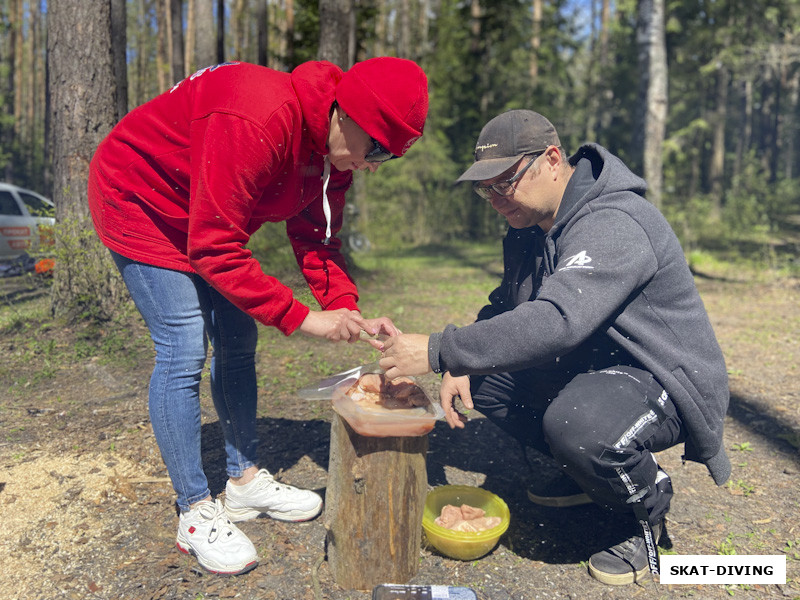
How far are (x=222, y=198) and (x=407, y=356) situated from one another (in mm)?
857

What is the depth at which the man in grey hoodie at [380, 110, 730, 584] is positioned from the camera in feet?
6.92

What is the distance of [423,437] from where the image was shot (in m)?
2.32

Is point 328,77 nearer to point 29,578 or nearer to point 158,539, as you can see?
point 158,539

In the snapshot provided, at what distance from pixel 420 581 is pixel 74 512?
64.1 inches

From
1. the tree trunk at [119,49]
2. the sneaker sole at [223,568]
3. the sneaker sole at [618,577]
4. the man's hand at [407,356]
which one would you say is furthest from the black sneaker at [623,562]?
the tree trunk at [119,49]

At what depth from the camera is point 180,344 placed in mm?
2291

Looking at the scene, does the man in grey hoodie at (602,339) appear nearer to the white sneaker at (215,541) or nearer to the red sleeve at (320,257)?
the red sleeve at (320,257)

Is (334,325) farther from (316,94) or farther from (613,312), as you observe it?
(613,312)

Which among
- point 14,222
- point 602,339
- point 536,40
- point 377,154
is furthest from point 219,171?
point 536,40

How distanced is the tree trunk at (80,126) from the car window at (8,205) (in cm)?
705

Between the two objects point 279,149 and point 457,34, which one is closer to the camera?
point 279,149

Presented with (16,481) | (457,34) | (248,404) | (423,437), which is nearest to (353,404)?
(423,437)

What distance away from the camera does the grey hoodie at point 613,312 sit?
2084 mm

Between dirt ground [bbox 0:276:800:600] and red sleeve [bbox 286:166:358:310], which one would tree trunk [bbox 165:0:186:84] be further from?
red sleeve [bbox 286:166:358:310]
